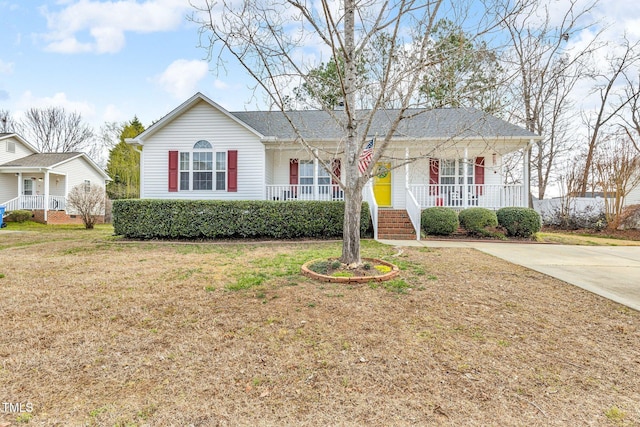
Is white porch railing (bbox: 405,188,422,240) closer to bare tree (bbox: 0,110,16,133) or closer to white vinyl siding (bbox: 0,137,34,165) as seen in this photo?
white vinyl siding (bbox: 0,137,34,165)

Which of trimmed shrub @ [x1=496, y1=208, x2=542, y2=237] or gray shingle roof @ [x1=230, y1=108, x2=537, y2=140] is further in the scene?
gray shingle roof @ [x1=230, y1=108, x2=537, y2=140]

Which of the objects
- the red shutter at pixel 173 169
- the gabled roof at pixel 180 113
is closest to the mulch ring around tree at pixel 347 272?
the gabled roof at pixel 180 113

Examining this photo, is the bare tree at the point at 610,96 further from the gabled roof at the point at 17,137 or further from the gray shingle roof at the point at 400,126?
the gabled roof at the point at 17,137

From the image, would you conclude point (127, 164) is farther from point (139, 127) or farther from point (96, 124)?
point (96, 124)

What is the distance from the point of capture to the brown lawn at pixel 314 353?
6.33ft

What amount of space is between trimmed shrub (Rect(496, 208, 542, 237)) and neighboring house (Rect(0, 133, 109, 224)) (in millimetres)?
23393

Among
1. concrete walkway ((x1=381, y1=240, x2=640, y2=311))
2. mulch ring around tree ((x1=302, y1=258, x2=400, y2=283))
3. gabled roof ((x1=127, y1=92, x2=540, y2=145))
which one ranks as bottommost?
concrete walkway ((x1=381, y1=240, x2=640, y2=311))

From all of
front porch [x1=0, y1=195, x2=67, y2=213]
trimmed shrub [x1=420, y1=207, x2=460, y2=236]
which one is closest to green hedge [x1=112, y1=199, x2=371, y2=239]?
trimmed shrub [x1=420, y1=207, x2=460, y2=236]

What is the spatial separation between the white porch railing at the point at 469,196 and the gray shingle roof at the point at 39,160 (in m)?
22.4

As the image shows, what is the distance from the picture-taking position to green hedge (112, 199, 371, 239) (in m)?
9.95

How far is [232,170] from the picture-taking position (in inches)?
468

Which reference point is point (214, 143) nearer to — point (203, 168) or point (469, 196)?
point (203, 168)

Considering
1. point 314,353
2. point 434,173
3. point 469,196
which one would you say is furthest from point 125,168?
point 314,353

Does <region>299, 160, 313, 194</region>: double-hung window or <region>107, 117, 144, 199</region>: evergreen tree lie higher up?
<region>107, 117, 144, 199</region>: evergreen tree
